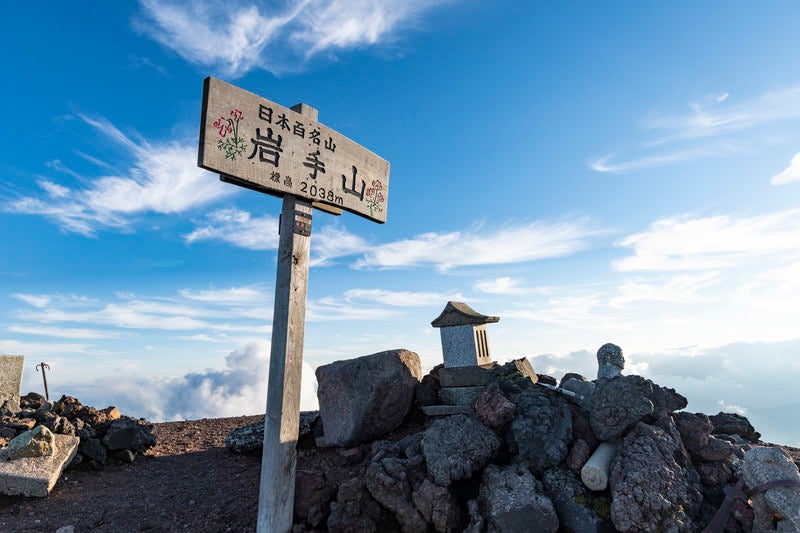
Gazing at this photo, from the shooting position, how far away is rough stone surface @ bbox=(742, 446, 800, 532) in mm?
5016

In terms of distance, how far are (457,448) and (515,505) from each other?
3.32ft

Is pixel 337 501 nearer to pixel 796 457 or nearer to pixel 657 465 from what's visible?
pixel 657 465

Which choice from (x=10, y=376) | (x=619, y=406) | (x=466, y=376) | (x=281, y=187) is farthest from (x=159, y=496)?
(x=619, y=406)

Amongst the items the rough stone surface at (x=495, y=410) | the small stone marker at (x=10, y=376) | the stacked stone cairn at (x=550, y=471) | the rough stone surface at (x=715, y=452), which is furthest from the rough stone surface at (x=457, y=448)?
the small stone marker at (x=10, y=376)

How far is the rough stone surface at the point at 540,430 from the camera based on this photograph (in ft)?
A: 19.5

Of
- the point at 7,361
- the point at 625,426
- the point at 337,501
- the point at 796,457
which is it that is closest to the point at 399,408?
the point at 337,501

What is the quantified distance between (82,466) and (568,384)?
9.00 m

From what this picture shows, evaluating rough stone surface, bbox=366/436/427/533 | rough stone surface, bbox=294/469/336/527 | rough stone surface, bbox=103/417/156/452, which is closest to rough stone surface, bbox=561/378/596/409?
rough stone surface, bbox=366/436/427/533

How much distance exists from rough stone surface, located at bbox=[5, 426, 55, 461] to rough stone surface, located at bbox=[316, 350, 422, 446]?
15.5 ft

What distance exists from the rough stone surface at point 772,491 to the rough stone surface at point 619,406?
3.91 ft

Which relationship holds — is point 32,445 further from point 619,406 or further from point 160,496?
point 619,406

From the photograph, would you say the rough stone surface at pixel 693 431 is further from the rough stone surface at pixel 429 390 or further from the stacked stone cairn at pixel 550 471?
the rough stone surface at pixel 429 390

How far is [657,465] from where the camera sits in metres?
5.55

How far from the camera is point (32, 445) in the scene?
800cm
